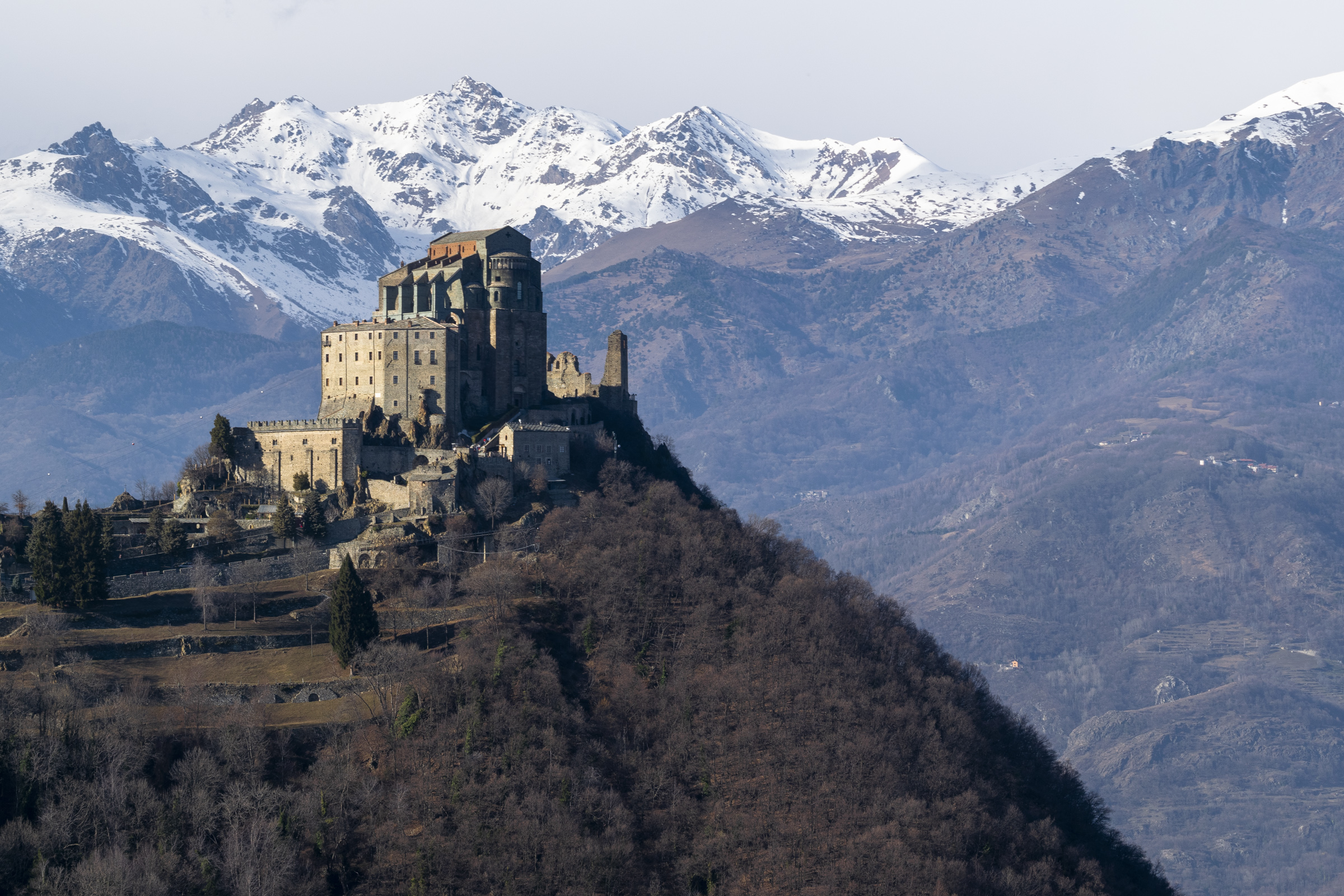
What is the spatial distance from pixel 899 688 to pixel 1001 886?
21821 millimetres

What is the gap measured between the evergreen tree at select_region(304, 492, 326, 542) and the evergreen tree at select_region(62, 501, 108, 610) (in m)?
17.0

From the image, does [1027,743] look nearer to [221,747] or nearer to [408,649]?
[408,649]

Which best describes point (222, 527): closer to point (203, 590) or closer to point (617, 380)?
point (203, 590)

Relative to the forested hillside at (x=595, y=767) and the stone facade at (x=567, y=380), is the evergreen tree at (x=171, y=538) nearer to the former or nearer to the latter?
the forested hillside at (x=595, y=767)

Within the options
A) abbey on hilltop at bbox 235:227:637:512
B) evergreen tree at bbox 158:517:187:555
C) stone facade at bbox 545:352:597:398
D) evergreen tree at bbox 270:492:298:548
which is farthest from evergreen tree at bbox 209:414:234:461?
stone facade at bbox 545:352:597:398

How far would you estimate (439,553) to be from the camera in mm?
131000

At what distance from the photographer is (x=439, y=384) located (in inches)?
5856

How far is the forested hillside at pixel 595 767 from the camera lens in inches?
3844

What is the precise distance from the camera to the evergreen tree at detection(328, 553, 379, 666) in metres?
114

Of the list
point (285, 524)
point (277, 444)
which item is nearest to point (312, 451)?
point (277, 444)

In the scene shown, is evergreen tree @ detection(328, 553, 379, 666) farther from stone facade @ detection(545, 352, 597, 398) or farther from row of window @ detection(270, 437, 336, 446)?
stone facade @ detection(545, 352, 597, 398)

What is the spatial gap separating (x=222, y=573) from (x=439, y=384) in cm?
2941

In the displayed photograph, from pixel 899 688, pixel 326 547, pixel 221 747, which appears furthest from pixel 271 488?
pixel 899 688

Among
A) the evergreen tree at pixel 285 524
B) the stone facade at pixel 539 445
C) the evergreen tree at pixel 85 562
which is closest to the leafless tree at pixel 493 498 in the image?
the stone facade at pixel 539 445
